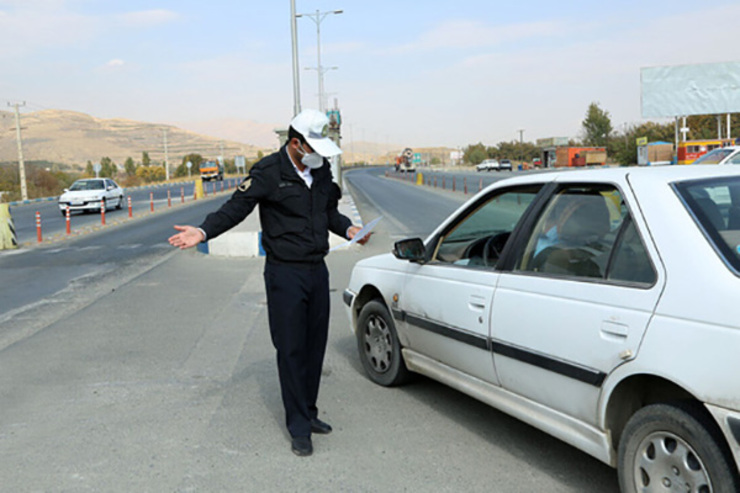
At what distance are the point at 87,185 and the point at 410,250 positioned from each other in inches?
1160

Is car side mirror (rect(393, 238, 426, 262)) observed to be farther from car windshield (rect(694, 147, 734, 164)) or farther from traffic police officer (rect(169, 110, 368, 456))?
car windshield (rect(694, 147, 734, 164))

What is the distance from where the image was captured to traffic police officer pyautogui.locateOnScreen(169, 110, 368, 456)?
13.3 ft

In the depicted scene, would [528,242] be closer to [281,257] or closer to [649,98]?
[281,257]

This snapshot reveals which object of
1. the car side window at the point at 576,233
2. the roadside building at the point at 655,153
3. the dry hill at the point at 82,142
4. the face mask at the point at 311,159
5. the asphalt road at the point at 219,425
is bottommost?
the asphalt road at the point at 219,425

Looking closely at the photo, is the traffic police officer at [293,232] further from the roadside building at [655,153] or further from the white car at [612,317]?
the roadside building at [655,153]

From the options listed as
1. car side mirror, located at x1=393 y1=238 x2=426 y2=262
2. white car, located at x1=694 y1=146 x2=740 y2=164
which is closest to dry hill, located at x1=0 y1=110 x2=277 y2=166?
white car, located at x1=694 y1=146 x2=740 y2=164

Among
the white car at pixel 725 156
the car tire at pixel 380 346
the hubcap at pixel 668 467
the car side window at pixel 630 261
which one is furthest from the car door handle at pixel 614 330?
the white car at pixel 725 156

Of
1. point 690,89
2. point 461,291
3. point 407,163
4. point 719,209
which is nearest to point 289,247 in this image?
point 461,291

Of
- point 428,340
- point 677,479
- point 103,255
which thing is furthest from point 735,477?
point 103,255

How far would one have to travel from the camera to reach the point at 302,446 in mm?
4090

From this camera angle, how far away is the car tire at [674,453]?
267 centimetres

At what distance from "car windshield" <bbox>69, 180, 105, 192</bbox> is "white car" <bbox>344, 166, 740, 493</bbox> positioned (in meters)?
29.1

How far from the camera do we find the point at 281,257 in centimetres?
411

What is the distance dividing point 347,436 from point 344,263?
8.50 m
